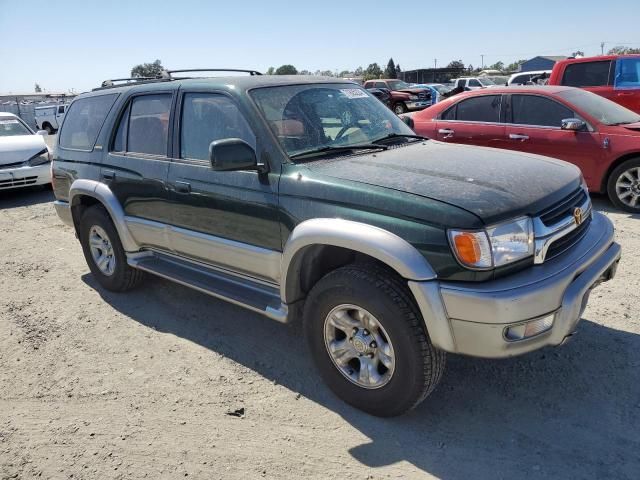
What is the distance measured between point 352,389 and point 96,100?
3.67 meters

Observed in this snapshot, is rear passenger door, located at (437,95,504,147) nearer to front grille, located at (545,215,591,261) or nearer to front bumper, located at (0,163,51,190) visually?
front grille, located at (545,215,591,261)

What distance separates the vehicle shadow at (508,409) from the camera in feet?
8.59

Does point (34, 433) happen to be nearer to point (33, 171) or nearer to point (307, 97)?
point (307, 97)

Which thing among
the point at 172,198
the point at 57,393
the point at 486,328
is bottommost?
the point at 57,393

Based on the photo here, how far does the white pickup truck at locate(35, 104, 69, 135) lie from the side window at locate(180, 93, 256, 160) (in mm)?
29169

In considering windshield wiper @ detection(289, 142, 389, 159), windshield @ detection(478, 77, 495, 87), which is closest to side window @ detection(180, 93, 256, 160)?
windshield wiper @ detection(289, 142, 389, 159)

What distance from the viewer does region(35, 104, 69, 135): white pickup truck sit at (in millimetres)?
29659

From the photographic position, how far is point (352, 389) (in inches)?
121

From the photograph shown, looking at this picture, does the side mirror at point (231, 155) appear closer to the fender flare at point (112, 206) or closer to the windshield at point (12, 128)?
the fender flare at point (112, 206)

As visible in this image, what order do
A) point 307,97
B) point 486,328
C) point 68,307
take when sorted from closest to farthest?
point 486,328
point 307,97
point 68,307

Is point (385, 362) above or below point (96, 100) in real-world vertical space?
below

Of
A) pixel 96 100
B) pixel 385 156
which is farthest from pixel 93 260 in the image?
pixel 385 156

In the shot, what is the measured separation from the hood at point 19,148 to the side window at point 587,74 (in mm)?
10048

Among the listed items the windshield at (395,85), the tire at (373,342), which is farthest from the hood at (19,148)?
the windshield at (395,85)
